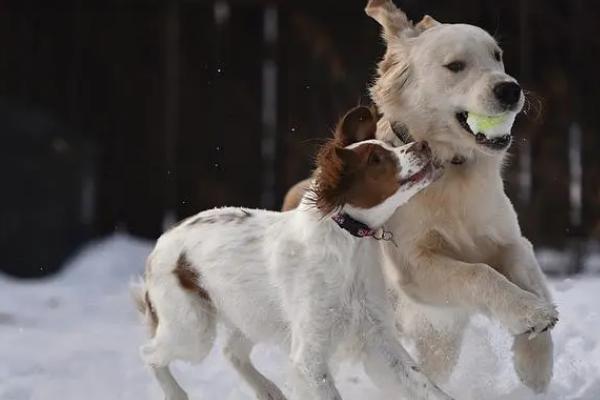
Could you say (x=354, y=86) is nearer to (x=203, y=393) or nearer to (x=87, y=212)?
(x=87, y=212)

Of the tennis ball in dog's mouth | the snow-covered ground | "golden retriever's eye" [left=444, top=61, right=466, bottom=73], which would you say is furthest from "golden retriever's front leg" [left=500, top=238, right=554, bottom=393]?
"golden retriever's eye" [left=444, top=61, right=466, bottom=73]

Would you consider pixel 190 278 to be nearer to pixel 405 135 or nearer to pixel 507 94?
pixel 405 135

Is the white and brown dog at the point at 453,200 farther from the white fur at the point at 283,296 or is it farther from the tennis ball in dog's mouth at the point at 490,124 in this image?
the white fur at the point at 283,296

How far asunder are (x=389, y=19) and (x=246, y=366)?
5.15 ft

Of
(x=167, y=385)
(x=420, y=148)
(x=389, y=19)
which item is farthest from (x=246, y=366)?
(x=389, y=19)

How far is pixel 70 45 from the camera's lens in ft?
34.2

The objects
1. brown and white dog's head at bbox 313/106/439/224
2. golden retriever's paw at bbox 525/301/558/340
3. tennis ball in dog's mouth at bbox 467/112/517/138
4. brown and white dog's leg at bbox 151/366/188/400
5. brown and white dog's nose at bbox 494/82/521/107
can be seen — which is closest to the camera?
brown and white dog's head at bbox 313/106/439/224

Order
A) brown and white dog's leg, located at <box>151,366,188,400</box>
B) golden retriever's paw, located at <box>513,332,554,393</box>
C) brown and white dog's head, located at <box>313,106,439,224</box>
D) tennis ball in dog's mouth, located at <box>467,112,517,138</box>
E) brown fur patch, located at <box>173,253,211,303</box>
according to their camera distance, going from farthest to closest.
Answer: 1. brown and white dog's leg, located at <box>151,366,188,400</box>
2. brown fur patch, located at <box>173,253,211,303</box>
3. golden retriever's paw, located at <box>513,332,554,393</box>
4. tennis ball in dog's mouth, located at <box>467,112,517,138</box>
5. brown and white dog's head, located at <box>313,106,439,224</box>

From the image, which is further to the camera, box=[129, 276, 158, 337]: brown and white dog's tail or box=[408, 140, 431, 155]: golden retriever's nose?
box=[129, 276, 158, 337]: brown and white dog's tail

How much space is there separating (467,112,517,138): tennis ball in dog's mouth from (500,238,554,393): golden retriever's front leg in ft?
1.79

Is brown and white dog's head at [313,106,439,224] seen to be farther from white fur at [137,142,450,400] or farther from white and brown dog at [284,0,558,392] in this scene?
white and brown dog at [284,0,558,392]

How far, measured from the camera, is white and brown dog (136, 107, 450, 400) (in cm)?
402

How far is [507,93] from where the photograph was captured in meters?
4.28

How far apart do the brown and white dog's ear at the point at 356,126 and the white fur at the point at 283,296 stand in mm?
267
